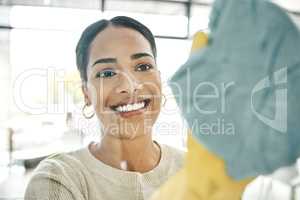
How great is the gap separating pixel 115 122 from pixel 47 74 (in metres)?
0.19

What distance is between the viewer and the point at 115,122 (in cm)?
78

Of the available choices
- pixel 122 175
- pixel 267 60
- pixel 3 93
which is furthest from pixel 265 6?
pixel 3 93

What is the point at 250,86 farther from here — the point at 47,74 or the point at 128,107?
the point at 47,74

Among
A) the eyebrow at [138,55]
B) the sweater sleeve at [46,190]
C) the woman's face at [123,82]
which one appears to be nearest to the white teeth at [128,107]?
the woman's face at [123,82]

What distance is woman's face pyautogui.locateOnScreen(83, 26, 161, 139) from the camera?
0.77 metres

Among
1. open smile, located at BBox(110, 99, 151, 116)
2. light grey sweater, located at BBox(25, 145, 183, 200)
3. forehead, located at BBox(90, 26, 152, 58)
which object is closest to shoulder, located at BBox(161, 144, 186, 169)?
light grey sweater, located at BBox(25, 145, 183, 200)

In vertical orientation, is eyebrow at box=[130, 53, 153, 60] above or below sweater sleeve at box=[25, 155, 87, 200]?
above

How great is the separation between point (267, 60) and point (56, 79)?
1.48ft

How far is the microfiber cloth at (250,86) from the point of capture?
658 millimetres

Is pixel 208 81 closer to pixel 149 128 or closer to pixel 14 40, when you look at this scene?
pixel 149 128

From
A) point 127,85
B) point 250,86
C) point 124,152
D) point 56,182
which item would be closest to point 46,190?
point 56,182

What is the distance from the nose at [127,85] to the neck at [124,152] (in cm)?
11

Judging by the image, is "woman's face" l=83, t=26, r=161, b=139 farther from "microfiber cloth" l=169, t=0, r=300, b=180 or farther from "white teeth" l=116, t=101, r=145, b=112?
"microfiber cloth" l=169, t=0, r=300, b=180

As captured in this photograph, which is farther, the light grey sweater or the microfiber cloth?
the light grey sweater
